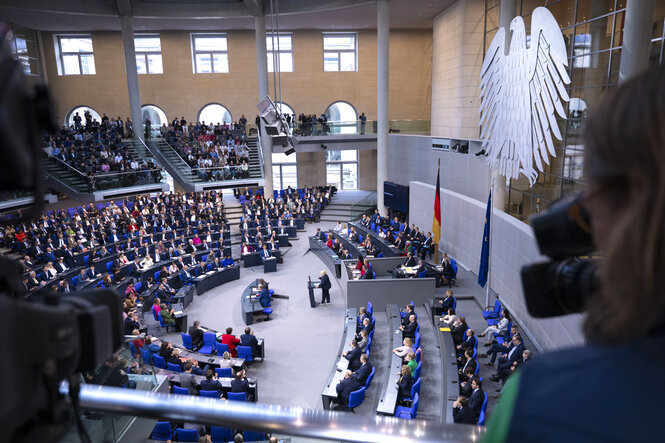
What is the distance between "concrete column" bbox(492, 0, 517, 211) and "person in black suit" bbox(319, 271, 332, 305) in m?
6.12

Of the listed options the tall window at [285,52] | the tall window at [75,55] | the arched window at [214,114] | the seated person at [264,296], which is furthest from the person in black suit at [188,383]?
the tall window at [75,55]

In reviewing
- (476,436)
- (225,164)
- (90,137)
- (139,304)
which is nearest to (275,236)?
(225,164)

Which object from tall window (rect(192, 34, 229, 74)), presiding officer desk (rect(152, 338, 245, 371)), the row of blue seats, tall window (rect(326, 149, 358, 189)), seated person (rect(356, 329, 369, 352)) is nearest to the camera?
the row of blue seats

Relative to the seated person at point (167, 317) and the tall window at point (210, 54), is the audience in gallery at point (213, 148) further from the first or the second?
the seated person at point (167, 317)

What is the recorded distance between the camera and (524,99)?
12.5 metres

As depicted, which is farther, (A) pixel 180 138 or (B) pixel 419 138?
(A) pixel 180 138

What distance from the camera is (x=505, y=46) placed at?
13.8 meters

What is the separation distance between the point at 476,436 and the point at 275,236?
2086 centimetres

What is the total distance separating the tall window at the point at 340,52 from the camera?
3272 centimetres

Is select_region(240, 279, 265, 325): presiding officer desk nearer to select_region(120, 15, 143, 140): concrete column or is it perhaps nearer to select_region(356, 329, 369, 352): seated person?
select_region(356, 329, 369, 352): seated person

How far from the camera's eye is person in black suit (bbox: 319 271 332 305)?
15523 millimetres

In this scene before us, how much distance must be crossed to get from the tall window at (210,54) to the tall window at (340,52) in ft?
22.9

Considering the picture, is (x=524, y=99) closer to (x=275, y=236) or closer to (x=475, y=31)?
(x=475, y=31)

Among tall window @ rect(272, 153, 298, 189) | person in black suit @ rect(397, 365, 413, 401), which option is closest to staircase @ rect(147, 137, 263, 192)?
tall window @ rect(272, 153, 298, 189)
